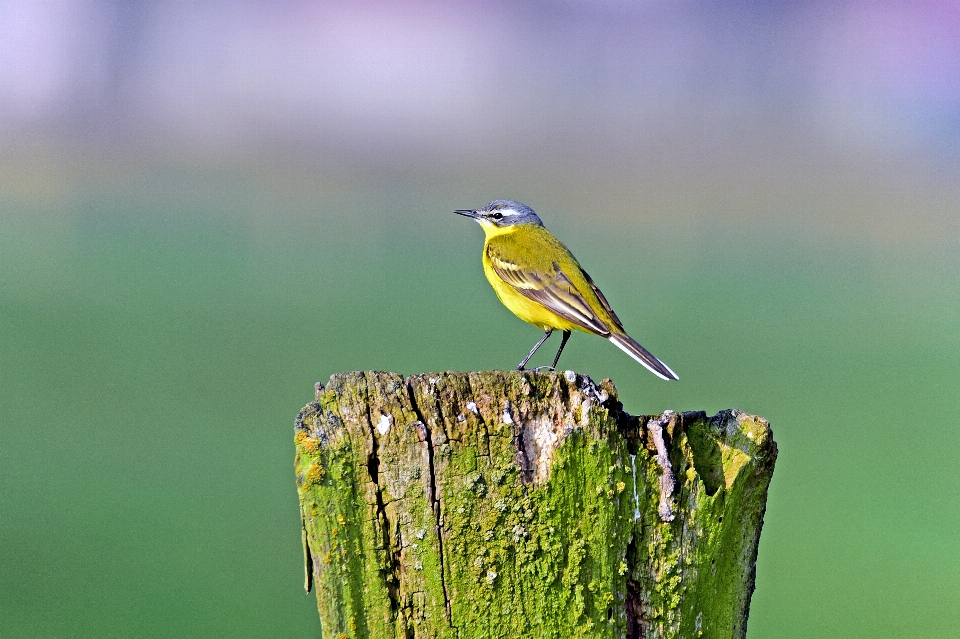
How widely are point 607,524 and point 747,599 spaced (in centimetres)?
60

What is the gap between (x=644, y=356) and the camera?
17.3ft

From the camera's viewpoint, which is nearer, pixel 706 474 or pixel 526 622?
pixel 526 622

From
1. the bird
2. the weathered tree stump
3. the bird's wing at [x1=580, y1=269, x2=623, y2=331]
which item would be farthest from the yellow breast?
the weathered tree stump

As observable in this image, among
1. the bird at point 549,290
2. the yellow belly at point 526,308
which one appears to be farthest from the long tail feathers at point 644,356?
the yellow belly at point 526,308

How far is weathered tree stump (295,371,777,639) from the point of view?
8.52 feet

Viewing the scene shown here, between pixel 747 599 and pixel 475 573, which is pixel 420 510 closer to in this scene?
pixel 475 573

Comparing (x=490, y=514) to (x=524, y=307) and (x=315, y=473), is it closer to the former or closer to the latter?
(x=315, y=473)

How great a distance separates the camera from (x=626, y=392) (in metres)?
13.0

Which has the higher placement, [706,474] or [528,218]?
[528,218]

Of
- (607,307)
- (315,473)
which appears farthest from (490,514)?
(607,307)

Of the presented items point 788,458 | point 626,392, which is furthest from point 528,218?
point 788,458

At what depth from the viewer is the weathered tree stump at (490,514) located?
2.60m

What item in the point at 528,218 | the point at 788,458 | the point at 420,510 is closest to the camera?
the point at 420,510

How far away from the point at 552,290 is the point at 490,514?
3350 millimetres
